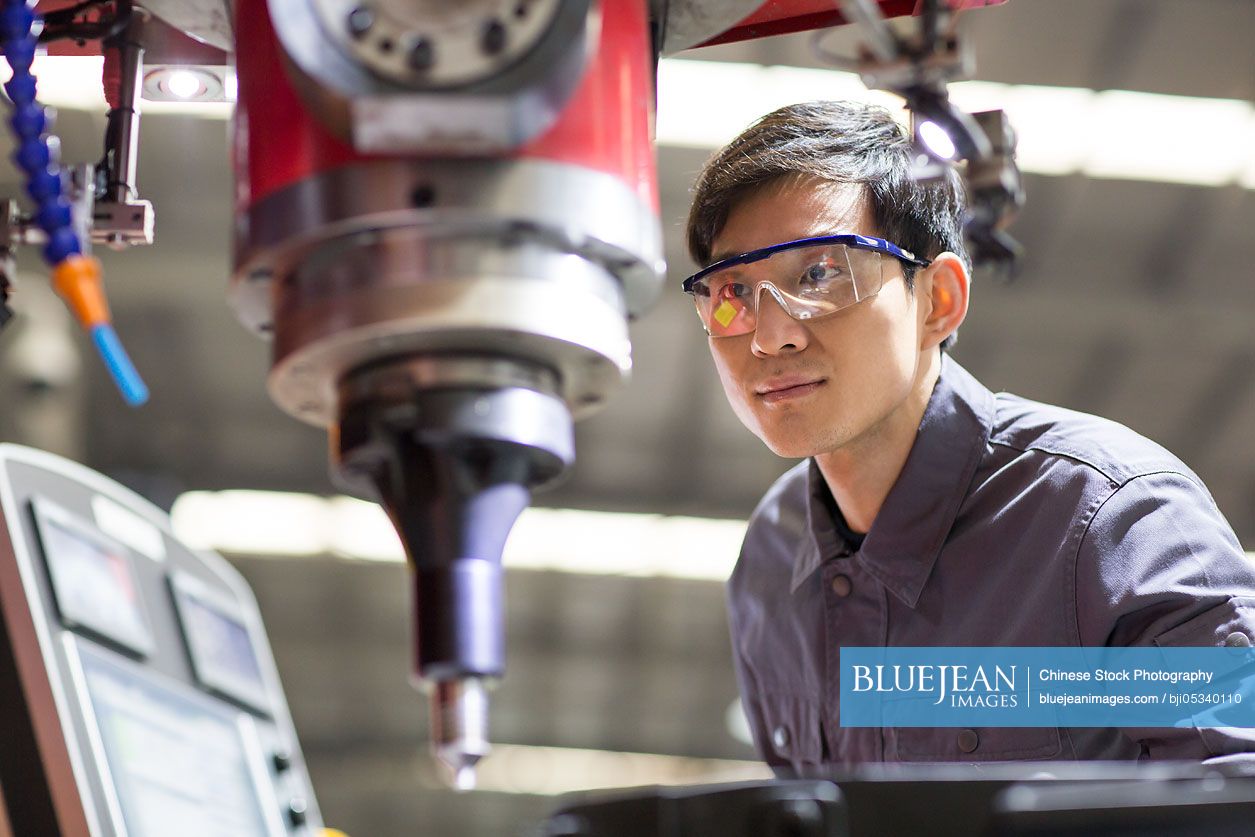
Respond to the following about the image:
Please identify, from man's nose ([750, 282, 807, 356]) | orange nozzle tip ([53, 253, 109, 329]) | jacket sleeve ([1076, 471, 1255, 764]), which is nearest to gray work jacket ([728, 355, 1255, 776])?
jacket sleeve ([1076, 471, 1255, 764])

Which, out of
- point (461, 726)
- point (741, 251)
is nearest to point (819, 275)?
point (741, 251)

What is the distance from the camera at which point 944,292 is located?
163 cm

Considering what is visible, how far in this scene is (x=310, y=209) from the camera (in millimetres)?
718

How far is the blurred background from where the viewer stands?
4.86 metres

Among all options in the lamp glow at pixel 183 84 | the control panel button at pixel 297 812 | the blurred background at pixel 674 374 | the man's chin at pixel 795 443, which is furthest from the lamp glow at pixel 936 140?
the blurred background at pixel 674 374

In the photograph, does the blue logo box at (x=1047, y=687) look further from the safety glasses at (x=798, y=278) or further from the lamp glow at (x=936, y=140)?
the lamp glow at (x=936, y=140)

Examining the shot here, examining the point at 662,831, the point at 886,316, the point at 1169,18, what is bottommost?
the point at 662,831

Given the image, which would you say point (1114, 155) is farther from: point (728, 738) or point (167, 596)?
point (728, 738)

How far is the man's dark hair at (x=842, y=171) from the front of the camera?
1594mm

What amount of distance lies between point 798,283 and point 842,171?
21 cm

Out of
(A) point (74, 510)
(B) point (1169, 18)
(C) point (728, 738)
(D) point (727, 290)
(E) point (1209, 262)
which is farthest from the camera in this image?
(C) point (728, 738)

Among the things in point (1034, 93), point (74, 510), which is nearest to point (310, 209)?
point (74, 510)

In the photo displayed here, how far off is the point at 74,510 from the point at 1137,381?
637 cm

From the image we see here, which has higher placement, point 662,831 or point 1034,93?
point 1034,93
